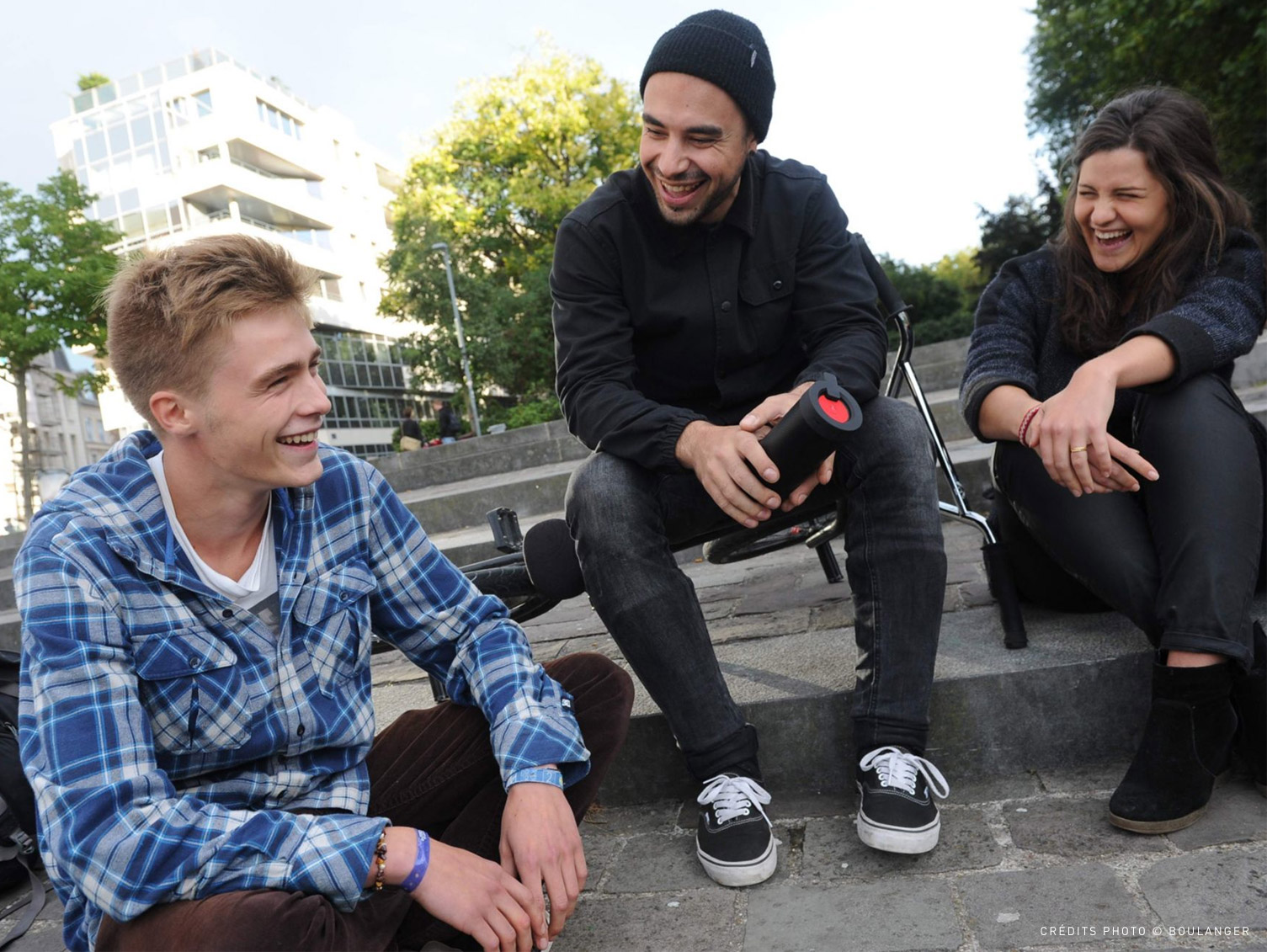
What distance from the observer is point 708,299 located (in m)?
2.52

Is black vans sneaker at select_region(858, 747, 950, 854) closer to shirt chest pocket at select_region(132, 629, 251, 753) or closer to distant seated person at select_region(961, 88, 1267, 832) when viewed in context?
distant seated person at select_region(961, 88, 1267, 832)

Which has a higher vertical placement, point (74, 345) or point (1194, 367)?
point (74, 345)

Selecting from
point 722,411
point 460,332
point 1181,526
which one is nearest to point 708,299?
point 722,411

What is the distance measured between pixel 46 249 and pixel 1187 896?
24.4 metres

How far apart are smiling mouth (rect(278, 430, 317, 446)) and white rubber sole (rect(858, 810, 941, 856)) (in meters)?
1.34

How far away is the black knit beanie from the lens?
2402 mm

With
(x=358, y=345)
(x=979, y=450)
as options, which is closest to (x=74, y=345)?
(x=979, y=450)

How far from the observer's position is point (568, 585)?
2.36 metres

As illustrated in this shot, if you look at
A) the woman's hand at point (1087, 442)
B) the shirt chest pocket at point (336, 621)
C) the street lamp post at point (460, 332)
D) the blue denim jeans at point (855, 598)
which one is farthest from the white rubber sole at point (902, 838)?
the street lamp post at point (460, 332)

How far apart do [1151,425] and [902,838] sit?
3.49ft

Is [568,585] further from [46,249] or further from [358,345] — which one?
[358,345]

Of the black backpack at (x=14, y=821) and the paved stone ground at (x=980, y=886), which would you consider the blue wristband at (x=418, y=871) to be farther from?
the black backpack at (x=14, y=821)

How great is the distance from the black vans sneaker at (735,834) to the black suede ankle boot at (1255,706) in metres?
1.00

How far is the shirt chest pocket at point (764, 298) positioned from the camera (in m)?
2.54
